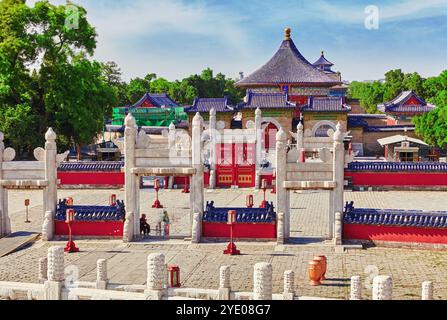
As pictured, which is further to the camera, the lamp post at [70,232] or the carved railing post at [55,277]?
the lamp post at [70,232]

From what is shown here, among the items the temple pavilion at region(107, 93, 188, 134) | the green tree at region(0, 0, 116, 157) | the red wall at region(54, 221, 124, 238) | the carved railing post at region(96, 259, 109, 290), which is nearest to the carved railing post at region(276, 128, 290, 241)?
the red wall at region(54, 221, 124, 238)

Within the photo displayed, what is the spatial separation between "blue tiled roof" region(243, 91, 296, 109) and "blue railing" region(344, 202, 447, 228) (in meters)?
35.1

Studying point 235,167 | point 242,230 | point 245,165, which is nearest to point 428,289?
point 242,230

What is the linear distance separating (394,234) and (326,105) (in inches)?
1483

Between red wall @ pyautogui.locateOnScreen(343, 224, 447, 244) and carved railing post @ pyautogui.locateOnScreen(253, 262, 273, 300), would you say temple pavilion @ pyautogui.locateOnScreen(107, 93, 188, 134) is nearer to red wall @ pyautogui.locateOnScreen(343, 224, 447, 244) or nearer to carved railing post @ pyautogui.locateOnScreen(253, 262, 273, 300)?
red wall @ pyautogui.locateOnScreen(343, 224, 447, 244)

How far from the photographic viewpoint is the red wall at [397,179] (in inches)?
1496

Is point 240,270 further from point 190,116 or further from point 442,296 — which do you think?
point 190,116

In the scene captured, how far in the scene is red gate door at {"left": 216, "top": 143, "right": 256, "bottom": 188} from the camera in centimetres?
3956

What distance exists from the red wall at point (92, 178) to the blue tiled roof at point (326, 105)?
79.8ft

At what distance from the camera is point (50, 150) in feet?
79.1

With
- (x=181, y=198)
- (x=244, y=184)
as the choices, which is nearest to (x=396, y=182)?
(x=244, y=184)

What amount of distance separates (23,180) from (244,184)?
18.2 meters

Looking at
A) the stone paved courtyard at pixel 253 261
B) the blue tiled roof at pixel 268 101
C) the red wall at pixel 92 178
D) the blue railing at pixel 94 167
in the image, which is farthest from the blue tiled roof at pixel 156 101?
the stone paved courtyard at pixel 253 261

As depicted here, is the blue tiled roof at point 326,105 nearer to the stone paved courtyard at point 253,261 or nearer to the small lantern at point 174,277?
the stone paved courtyard at point 253,261
